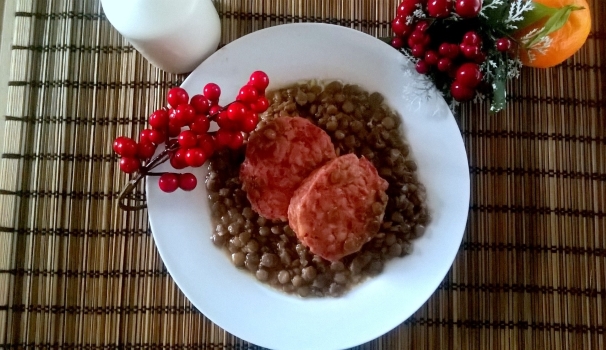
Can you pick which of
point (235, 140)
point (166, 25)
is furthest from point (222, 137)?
point (166, 25)

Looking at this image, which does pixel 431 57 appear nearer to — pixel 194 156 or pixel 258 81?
pixel 258 81

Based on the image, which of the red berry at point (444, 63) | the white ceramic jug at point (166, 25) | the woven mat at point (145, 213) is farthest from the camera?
the woven mat at point (145, 213)

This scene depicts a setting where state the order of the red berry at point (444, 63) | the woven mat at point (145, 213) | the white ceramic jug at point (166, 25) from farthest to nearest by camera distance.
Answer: the woven mat at point (145, 213) < the red berry at point (444, 63) < the white ceramic jug at point (166, 25)

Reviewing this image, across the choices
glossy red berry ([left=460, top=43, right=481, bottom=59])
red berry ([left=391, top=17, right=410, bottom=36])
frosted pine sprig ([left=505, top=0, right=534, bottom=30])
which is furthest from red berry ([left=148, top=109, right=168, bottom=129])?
frosted pine sprig ([left=505, top=0, right=534, bottom=30])

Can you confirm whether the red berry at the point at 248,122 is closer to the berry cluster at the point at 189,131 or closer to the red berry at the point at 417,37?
the berry cluster at the point at 189,131

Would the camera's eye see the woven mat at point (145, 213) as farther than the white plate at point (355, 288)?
Yes

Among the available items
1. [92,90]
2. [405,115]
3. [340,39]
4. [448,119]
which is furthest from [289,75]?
[92,90]

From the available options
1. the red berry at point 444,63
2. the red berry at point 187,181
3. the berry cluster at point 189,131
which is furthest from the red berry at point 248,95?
the red berry at point 444,63

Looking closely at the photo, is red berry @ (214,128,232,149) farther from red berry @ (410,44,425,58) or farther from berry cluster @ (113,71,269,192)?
red berry @ (410,44,425,58)
